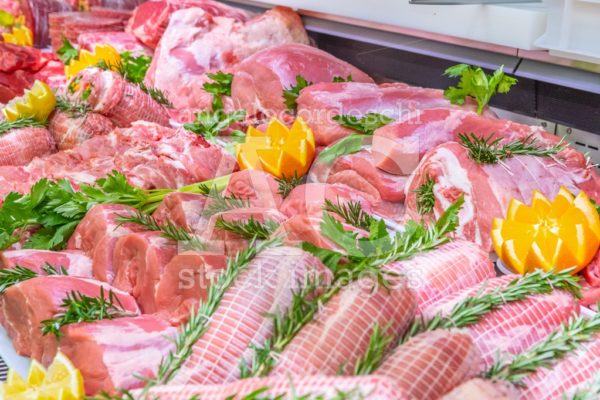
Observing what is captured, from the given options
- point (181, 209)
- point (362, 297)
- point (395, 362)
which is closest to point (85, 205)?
point (181, 209)

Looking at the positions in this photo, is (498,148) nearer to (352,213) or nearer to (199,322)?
(352,213)

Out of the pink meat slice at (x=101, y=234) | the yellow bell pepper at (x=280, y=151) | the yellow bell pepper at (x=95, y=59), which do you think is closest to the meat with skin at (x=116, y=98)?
the yellow bell pepper at (x=95, y=59)

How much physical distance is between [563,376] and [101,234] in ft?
4.02

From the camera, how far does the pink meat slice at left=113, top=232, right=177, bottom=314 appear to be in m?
1.71

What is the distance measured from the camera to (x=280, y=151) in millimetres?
2420

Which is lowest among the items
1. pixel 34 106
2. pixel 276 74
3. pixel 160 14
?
pixel 34 106

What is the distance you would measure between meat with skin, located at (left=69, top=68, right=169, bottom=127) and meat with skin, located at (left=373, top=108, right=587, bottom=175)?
1326mm

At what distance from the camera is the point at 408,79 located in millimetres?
3168

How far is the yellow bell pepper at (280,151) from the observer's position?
2414 mm

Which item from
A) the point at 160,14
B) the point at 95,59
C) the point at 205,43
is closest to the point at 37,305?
the point at 205,43

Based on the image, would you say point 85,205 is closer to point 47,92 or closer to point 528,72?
point 47,92

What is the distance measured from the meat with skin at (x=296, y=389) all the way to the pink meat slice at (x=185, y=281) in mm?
360

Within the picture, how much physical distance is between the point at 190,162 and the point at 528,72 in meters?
1.24

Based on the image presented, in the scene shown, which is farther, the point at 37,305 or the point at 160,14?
the point at 160,14
